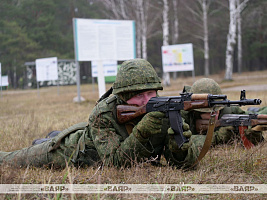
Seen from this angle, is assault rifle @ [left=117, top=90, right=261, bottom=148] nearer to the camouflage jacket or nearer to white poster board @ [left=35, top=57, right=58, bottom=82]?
Result: the camouflage jacket

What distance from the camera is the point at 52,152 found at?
3930mm

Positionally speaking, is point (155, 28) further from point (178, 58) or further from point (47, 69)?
point (47, 69)

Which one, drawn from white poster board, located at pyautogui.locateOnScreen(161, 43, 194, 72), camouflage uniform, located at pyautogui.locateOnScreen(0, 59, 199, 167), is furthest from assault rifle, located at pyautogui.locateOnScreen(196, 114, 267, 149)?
white poster board, located at pyautogui.locateOnScreen(161, 43, 194, 72)

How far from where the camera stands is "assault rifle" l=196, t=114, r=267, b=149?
13.7ft

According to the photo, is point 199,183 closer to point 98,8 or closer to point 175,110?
point 175,110

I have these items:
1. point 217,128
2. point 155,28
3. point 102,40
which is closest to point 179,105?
point 217,128

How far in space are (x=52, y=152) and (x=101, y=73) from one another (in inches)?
212

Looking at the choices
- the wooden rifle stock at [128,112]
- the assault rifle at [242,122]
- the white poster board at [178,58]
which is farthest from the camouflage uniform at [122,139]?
the white poster board at [178,58]

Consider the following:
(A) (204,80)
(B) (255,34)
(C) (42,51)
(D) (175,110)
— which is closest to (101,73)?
(A) (204,80)

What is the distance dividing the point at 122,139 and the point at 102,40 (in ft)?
28.6

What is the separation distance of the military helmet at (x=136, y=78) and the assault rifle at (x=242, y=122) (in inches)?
59.0

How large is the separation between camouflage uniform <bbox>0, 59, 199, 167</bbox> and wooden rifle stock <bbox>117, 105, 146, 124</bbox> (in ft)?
0.35

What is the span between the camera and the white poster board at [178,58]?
18.7 metres

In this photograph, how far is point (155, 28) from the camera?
32.3 metres
